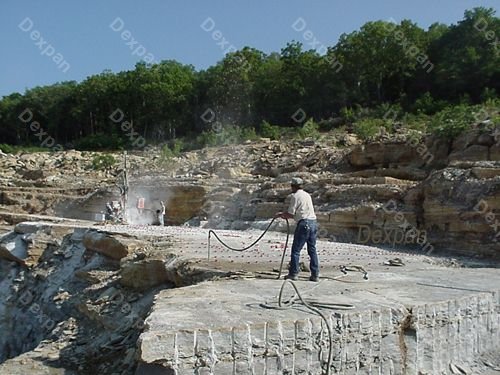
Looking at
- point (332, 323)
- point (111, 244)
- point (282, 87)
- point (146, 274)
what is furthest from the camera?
point (282, 87)

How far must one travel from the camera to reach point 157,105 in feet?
168

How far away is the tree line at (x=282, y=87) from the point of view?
33844 mm

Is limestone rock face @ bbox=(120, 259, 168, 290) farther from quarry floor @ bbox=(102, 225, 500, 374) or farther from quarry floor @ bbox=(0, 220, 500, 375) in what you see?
quarry floor @ bbox=(0, 220, 500, 375)

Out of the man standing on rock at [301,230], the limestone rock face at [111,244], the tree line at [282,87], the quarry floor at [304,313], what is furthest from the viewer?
the tree line at [282,87]

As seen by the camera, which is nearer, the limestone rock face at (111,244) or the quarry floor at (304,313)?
the quarry floor at (304,313)

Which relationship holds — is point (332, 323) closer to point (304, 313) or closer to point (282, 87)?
point (304, 313)

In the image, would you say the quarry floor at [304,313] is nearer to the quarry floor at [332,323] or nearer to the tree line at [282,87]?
the quarry floor at [332,323]

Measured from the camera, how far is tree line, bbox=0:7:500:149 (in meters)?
33.8

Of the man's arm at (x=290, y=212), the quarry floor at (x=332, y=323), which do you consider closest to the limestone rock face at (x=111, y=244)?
the quarry floor at (x=332, y=323)

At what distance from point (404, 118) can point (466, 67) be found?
6.32 m

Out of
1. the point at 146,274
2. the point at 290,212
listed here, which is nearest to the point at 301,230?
the point at 290,212

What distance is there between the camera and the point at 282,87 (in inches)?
1710

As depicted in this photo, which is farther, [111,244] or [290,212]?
[111,244]

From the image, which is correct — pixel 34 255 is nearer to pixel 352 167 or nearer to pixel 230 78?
pixel 352 167
